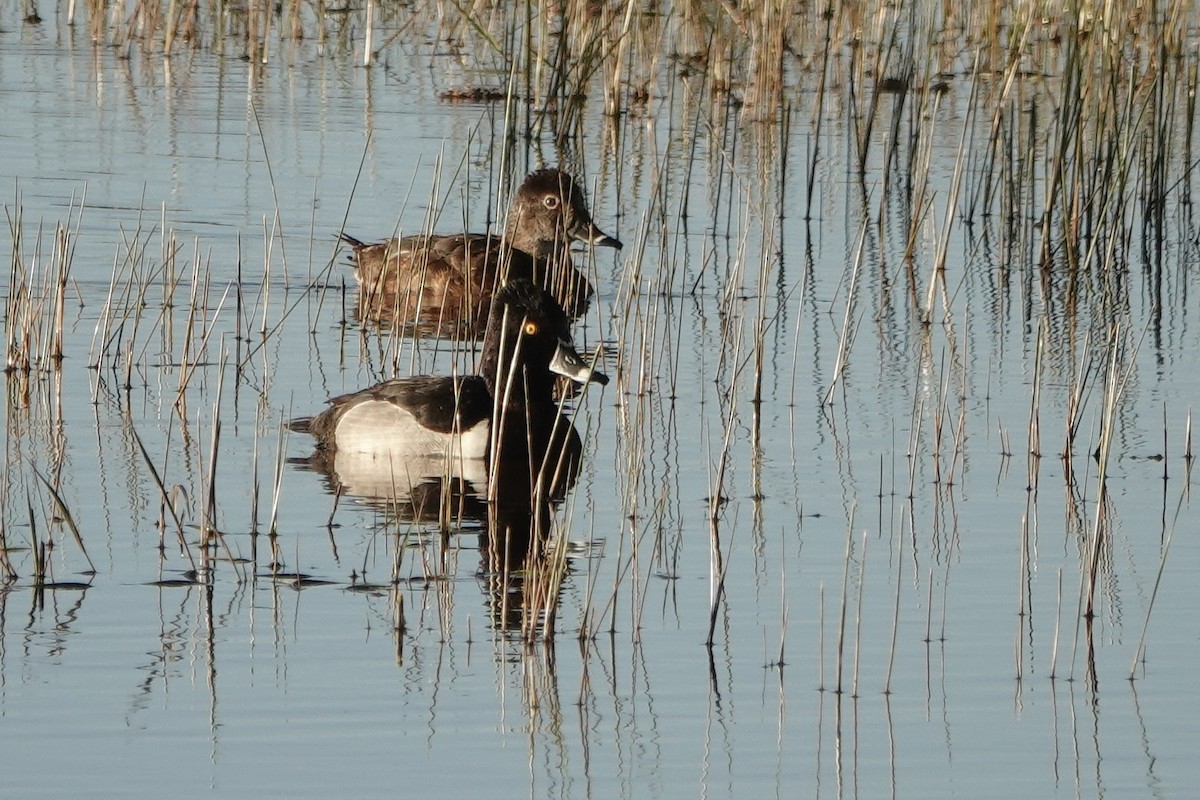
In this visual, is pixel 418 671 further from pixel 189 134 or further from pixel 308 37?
pixel 308 37

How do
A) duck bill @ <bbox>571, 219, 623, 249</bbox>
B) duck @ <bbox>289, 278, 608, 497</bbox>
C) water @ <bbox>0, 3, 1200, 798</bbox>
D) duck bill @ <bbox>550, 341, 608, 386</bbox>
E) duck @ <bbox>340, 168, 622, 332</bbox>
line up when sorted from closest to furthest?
water @ <bbox>0, 3, 1200, 798</bbox> < duck @ <bbox>289, 278, 608, 497</bbox> < duck bill @ <bbox>550, 341, 608, 386</bbox> < duck @ <bbox>340, 168, 622, 332</bbox> < duck bill @ <bbox>571, 219, 623, 249</bbox>

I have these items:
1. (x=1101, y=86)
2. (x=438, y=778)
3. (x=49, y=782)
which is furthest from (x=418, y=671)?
(x=1101, y=86)

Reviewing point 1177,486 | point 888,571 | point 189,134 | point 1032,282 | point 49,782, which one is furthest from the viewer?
point 189,134

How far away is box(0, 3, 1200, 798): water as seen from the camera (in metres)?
5.84

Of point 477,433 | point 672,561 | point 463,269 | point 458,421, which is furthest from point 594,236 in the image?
point 672,561

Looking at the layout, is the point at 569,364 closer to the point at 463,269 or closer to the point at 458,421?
the point at 458,421

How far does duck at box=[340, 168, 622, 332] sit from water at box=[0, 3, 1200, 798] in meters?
0.38

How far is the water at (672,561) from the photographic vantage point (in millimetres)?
5840

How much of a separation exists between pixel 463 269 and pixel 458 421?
381 cm

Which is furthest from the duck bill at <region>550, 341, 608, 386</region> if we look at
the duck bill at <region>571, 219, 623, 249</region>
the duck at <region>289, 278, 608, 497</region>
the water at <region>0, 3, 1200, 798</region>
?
the duck bill at <region>571, 219, 623, 249</region>

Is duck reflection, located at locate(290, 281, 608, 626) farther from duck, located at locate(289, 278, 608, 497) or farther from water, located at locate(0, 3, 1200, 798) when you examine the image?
water, located at locate(0, 3, 1200, 798)

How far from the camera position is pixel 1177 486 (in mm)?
8875

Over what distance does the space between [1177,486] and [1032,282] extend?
4659 millimetres

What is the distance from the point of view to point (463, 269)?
12.8 meters
